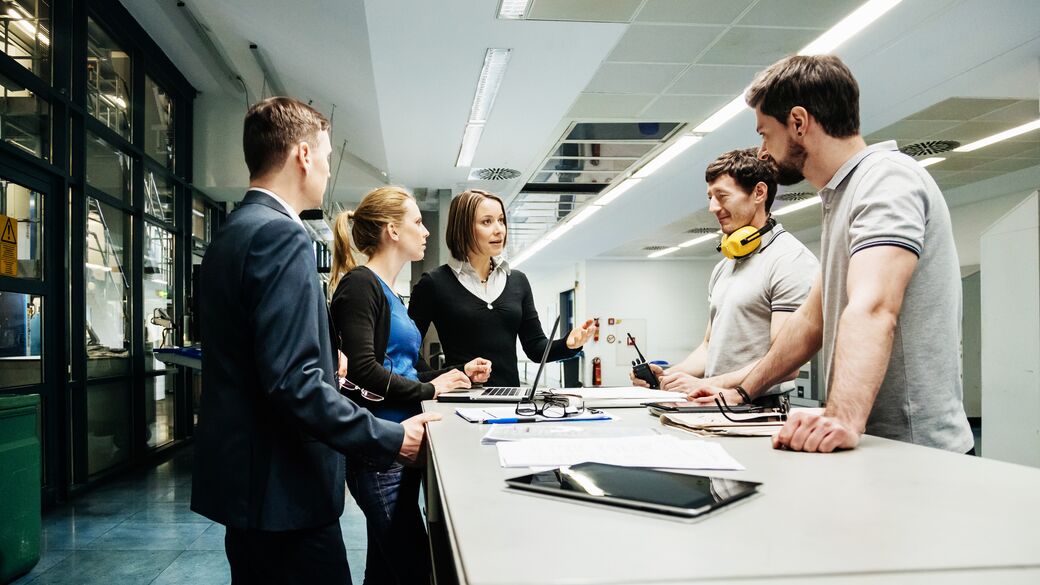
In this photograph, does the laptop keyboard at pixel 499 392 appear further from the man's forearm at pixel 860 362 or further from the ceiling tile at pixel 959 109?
the ceiling tile at pixel 959 109

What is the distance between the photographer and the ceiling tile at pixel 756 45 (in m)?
4.23

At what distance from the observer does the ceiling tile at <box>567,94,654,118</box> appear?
17.7 ft

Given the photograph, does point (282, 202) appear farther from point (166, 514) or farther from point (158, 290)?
point (158, 290)

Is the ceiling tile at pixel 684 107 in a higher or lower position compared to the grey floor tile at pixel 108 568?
higher

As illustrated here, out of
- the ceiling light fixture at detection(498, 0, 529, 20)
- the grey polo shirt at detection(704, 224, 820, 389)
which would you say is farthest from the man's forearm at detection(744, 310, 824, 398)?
the ceiling light fixture at detection(498, 0, 529, 20)

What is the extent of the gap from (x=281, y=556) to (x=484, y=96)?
470cm

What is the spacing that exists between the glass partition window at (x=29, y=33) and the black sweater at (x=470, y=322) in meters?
3.23

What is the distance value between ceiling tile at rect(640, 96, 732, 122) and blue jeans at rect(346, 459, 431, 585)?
15.1ft

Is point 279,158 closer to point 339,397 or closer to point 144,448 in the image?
point 339,397

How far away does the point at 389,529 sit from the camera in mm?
1630

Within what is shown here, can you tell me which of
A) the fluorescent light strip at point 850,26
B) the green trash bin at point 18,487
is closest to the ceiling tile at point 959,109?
the fluorescent light strip at point 850,26

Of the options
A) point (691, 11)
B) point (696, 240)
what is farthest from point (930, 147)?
point (696, 240)

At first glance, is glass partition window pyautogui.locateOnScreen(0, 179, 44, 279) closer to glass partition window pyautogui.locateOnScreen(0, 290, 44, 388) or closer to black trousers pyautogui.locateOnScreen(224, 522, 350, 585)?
glass partition window pyautogui.locateOnScreen(0, 290, 44, 388)

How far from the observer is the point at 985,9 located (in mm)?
3875
